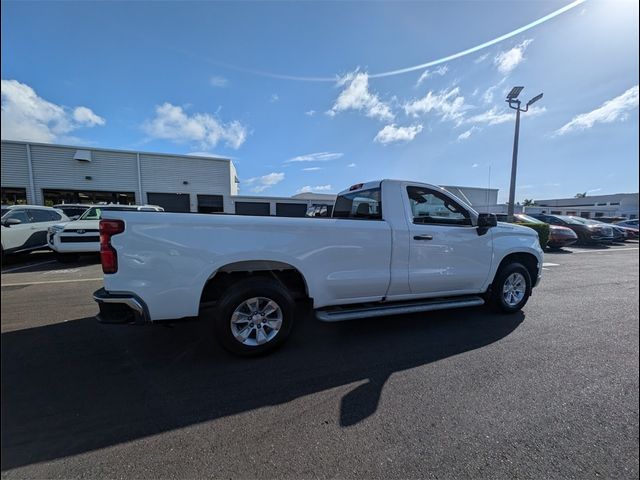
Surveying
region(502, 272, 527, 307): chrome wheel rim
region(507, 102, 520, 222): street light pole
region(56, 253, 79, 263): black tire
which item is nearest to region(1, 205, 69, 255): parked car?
region(56, 253, 79, 263): black tire

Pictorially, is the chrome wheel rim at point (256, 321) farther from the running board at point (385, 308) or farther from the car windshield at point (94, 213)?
the car windshield at point (94, 213)

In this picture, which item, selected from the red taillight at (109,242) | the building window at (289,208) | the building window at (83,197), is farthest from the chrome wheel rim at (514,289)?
the building window at (83,197)

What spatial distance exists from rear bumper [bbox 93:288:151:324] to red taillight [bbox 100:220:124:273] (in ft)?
0.83

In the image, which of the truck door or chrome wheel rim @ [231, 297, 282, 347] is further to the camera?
the truck door

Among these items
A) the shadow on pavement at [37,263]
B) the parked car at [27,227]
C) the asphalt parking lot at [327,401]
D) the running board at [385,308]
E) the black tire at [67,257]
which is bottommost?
the asphalt parking lot at [327,401]

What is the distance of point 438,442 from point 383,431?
1.26 feet

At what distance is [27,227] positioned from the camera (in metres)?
8.48

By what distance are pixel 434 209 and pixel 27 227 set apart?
1057 cm

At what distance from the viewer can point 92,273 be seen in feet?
24.0

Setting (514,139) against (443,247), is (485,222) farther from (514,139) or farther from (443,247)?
(514,139)

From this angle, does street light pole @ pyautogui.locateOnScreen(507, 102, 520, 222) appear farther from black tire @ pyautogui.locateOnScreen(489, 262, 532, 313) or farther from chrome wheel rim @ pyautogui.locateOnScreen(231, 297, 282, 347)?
chrome wheel rim @ pyautogui.locateOnScreen(231, 297, 282, 347)

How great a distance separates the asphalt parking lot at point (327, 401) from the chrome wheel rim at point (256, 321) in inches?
9.7

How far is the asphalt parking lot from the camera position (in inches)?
78.3

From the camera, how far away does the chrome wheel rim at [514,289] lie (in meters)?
4.75
